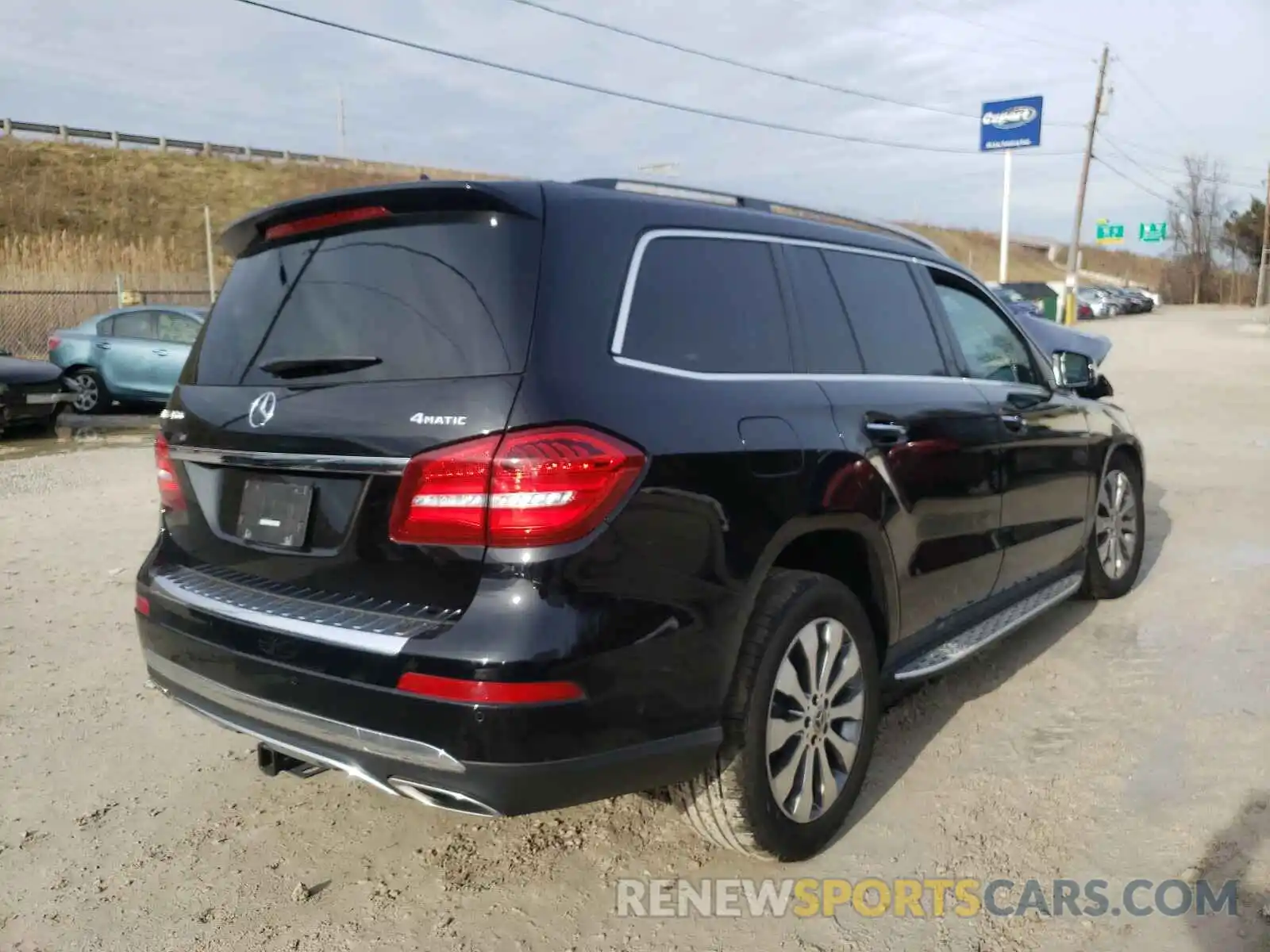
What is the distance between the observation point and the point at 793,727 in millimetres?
2797

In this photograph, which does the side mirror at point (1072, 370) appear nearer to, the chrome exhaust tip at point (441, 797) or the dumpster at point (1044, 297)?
the chrome exhaust tip at point (441, 797)

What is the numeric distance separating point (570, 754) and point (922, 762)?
5.86 ft

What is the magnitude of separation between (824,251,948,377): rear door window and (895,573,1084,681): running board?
973 millimetres

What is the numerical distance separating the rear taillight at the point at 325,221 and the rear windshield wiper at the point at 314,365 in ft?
1.30

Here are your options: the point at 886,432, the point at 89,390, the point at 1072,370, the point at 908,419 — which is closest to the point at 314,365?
the point at 886,432

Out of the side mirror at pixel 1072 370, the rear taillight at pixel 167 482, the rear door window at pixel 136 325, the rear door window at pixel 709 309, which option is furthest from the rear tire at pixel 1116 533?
the rear door window at pixel 136 325

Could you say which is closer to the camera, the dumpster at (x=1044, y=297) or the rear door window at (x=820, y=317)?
the rear door window at (x=820, y=317)

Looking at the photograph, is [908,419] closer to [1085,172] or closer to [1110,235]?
[1085,172]

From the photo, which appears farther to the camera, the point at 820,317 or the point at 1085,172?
the point at 1085,172

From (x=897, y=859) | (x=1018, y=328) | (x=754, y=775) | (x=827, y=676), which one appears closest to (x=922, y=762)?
(x=897, y=859)

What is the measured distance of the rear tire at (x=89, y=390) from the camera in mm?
13977

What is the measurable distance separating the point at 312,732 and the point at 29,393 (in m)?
11.3

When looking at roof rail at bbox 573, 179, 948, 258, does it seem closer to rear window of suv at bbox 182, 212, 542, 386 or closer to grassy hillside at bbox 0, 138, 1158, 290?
rear window of suv at bbox 182, 212, 542, 386

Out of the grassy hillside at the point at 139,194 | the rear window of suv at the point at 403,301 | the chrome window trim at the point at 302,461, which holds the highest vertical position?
the grassy hillside at the point at 139,194
